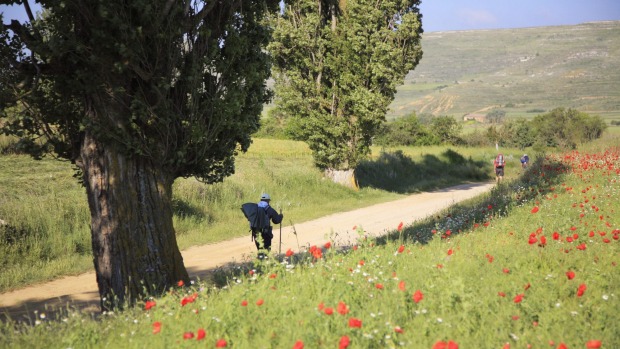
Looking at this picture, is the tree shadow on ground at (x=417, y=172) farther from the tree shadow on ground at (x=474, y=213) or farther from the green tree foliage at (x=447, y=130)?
the green tree foliage at (x=447, y=130)

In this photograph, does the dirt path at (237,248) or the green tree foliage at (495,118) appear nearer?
the dirt path at (237,248)

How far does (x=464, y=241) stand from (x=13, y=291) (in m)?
8.11

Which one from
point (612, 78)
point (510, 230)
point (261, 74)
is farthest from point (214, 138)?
point (612, 78)

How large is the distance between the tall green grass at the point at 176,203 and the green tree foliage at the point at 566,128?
3961cm

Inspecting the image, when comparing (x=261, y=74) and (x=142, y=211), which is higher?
(x=261, y=74)

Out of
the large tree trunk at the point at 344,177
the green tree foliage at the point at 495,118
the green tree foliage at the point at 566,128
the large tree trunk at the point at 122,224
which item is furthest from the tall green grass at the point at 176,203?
the green tree foliage at the point at 495,118

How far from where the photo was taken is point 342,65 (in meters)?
23.1

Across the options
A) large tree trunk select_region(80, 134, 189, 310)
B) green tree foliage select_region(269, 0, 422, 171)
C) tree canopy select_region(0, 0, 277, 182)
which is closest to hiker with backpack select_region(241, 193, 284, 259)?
tree canopy select_region(0, 0, 277, 182)

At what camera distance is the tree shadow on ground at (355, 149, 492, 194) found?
90.8 ft

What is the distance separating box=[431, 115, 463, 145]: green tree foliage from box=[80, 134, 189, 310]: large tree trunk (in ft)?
184

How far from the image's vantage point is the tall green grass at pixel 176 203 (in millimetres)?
11172

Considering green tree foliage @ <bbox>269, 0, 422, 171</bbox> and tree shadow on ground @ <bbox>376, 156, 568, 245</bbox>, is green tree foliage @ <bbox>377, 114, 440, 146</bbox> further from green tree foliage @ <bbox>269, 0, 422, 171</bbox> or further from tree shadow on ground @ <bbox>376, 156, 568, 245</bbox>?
tree shadow on ground @ <bbox>376, 156, 568, 245</bbox>

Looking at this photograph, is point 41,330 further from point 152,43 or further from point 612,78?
point 612,78

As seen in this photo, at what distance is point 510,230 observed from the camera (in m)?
8.81
